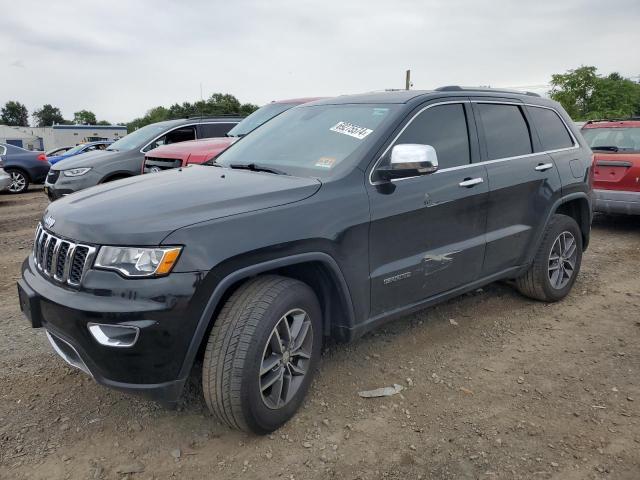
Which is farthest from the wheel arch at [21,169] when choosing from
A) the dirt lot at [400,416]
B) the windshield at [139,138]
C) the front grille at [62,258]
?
the front grille at [62,258]

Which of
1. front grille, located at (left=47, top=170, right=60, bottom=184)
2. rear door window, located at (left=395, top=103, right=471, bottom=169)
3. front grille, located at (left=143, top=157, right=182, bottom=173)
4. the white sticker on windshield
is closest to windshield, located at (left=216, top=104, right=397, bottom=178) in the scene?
the white sticker on windshield

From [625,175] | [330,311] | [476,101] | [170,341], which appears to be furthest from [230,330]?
[625,175]

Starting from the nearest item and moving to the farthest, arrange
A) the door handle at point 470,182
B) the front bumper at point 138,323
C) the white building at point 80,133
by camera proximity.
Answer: the front bumper at point 138,323 < the door handle at point 470,182 < the white building at point 80,133

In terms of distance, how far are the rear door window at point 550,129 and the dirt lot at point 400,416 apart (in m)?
1.53

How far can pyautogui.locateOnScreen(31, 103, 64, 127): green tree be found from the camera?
11906 cm

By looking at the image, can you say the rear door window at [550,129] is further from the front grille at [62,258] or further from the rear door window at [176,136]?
the rear door window at [176,136]

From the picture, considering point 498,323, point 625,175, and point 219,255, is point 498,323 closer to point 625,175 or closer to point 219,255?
point 219,255

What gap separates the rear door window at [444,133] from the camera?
3389 millimetres

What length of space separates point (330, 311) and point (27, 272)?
1.72 metres

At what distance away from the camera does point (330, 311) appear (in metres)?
3.04

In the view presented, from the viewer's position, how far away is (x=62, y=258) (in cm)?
254

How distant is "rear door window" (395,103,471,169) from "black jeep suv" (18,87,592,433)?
0.04 feet

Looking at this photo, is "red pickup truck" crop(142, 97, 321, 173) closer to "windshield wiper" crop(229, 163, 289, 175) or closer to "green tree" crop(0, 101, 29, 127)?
"windshield wiper" crop(229, 163, 289, 175)

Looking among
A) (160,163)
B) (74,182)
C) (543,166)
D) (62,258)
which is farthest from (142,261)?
(74,182)
